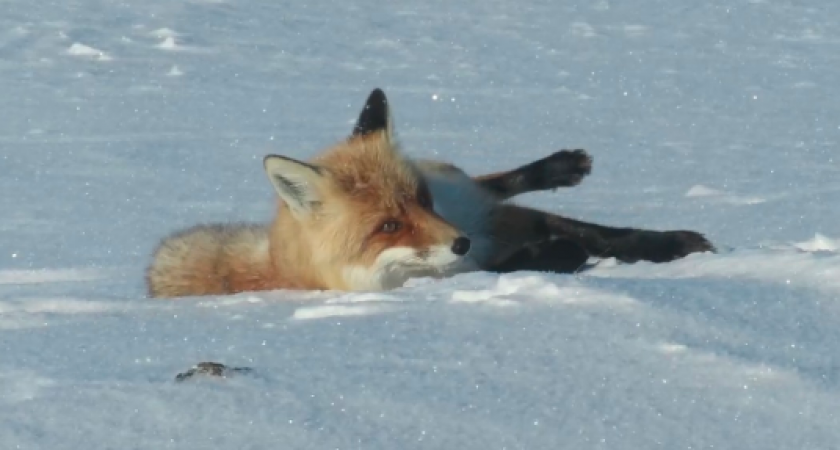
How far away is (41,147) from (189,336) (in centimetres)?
702

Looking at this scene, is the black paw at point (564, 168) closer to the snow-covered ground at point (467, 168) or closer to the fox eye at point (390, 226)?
the snow-covered ground at point (467, 168)

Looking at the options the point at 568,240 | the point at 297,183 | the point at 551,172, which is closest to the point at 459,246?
the point at 568,240

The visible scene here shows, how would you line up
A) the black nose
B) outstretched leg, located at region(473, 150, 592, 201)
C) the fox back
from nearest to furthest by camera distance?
1. the black nose
2. the fox back
3. outstretched leg, located at region(473, 150, 592, 201)

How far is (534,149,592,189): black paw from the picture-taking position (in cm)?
559

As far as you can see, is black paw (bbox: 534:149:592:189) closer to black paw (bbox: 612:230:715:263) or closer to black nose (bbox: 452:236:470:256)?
black paw (bbox: 612:230:715:263)

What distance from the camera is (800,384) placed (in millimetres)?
2703

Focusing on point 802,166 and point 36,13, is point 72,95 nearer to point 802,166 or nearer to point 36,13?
point 36,13

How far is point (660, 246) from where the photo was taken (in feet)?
15.9

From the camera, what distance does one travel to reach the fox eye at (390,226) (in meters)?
4.59

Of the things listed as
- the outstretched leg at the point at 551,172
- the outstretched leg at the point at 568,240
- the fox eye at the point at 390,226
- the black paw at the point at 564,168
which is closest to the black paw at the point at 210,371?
the fox eye at the point at 390,226

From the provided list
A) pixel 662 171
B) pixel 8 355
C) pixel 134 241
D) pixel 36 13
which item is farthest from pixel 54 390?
pixel 36 13

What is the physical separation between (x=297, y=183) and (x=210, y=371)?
6.37ft

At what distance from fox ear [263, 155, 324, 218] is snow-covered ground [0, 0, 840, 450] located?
20.7 inches

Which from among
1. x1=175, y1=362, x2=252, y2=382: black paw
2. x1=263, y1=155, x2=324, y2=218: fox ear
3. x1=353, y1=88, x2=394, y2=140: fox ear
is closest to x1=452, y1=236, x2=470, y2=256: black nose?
x1=263, y1=155, x2=324, y2=218: fox ear
